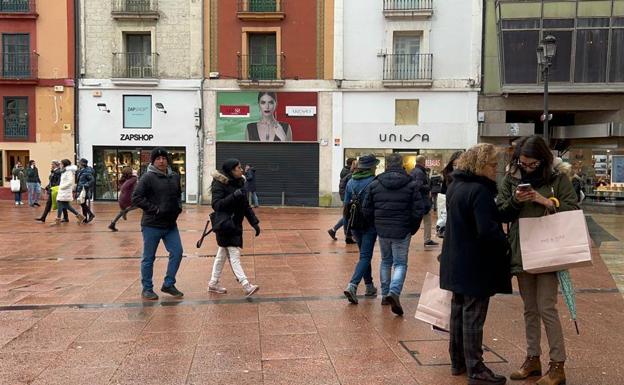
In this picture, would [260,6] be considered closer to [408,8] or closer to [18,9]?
[408,8]

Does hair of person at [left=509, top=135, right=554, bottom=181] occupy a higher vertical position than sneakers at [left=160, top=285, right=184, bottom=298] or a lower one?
higher

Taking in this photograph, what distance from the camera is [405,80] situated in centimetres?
2383

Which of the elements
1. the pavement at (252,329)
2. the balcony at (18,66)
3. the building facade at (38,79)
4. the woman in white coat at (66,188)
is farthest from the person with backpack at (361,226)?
the balcony at (18,66)

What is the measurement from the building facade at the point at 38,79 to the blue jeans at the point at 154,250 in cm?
1943

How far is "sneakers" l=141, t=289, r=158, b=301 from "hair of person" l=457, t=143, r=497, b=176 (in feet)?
14.0

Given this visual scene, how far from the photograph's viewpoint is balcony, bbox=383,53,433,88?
24.0 m

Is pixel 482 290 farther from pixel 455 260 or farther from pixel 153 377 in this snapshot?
pixel 153 377

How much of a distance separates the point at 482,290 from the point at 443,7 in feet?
72.0

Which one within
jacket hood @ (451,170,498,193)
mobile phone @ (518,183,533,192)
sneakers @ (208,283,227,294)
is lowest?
sneakers @ (208,283,227,294)

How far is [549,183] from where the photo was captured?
420 cm

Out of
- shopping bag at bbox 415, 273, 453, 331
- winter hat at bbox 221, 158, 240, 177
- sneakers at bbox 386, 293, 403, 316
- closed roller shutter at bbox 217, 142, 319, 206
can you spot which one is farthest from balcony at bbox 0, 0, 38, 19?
shopping bag at bbox 415, 273, 453, 331

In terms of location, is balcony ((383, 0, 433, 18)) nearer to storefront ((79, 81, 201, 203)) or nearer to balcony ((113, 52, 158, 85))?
storefront ((79, 81, 201, 203))

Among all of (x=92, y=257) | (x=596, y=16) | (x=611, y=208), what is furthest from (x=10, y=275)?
(x=596, y=16)

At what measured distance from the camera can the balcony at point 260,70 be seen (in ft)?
78.7
